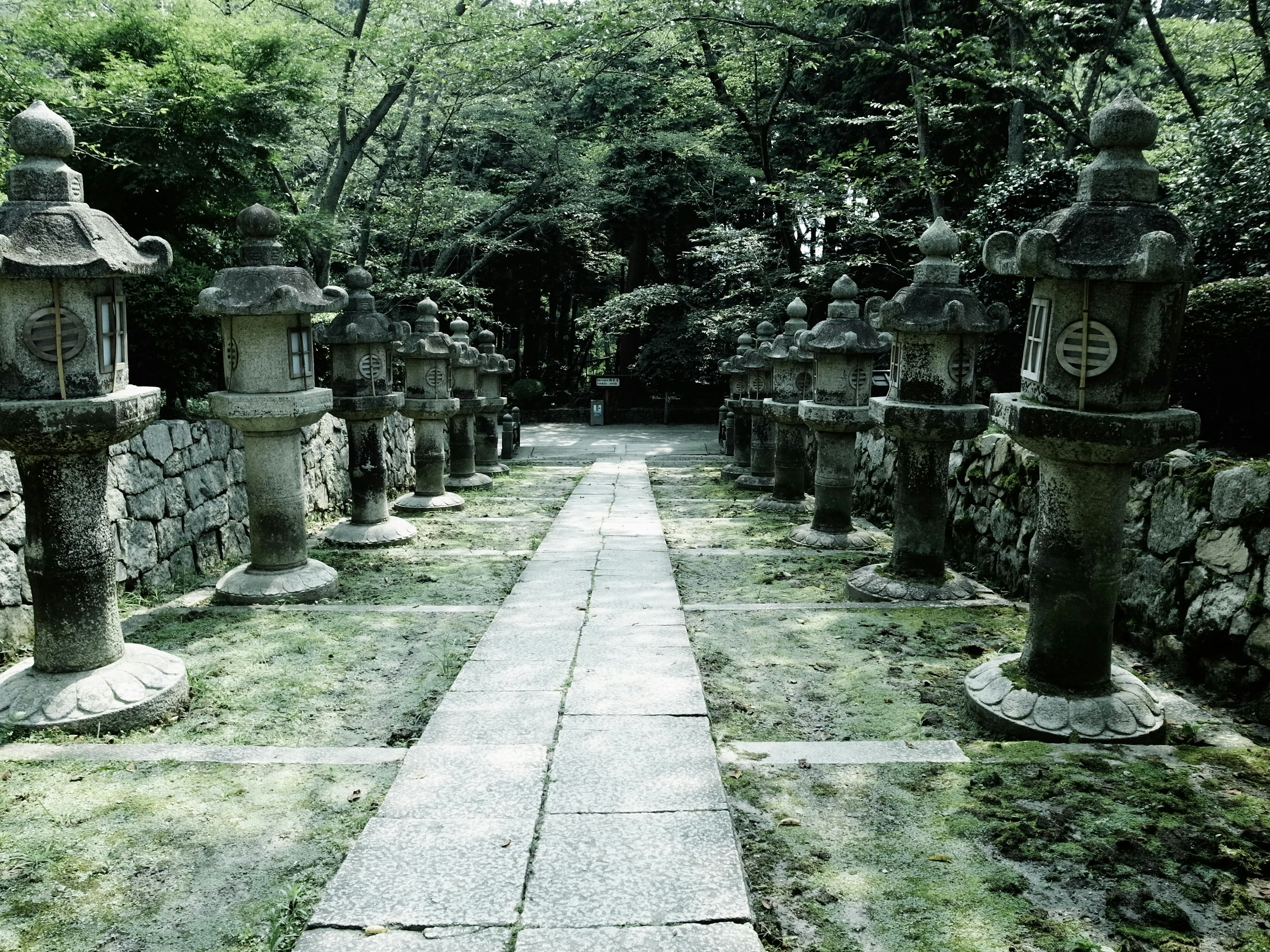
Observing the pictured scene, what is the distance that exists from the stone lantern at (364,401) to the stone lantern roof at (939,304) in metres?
4.71

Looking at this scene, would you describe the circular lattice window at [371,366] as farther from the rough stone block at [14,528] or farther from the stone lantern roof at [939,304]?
the stone lantern roof at [939,304]

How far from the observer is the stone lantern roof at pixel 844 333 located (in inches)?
320

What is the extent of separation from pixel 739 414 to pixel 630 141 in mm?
10433

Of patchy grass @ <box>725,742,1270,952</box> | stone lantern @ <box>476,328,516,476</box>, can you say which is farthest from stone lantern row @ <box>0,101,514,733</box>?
stone lantern @ <box>476,328,516,476</box>

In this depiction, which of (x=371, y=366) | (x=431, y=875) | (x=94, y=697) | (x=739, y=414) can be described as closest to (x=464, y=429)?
(x=371, y=366)

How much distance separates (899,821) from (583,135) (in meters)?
21.3

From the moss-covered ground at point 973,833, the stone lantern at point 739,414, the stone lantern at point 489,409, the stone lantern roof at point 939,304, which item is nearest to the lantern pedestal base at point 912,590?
the moss-covered ground at point 973,833

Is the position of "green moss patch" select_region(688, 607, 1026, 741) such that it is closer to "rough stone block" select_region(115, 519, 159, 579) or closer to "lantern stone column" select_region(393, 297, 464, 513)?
"rough stone block" select_region(115, 519, 159, 579)

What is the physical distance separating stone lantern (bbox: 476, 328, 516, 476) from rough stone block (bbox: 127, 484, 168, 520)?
7.45 metres

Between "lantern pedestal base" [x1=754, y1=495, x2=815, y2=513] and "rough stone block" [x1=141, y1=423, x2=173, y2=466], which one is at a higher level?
"rough stone block" [x1=141, y1=423, x2=173, y2=466]

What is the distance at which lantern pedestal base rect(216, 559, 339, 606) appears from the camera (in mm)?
6180

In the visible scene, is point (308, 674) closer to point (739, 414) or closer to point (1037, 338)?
point (1037, 338)

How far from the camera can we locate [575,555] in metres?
7.78

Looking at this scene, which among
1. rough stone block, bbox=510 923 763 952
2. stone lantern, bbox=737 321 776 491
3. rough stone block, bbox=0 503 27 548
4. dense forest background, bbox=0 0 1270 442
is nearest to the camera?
rough stone block, bbox=510 923 763 952
